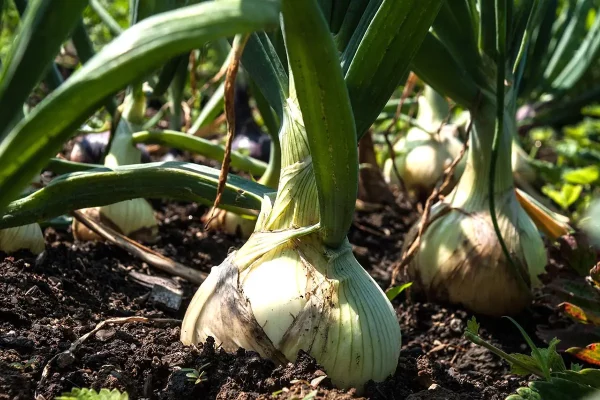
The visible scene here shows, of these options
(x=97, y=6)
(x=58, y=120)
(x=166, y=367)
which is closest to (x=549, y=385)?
(x=166, y=367)

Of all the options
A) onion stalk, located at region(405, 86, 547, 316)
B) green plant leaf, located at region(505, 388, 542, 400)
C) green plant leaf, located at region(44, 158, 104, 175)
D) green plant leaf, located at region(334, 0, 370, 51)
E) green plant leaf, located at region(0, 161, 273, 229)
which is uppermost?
green plant leaf, located at region(334, 0, 370, 51)

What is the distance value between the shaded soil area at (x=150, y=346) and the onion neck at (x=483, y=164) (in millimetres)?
240

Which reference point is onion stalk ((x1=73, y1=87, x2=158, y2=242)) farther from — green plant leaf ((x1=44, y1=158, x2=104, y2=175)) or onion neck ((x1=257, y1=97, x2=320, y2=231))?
onion neck ((x1=257, y1=97, x2=320, y2=231))

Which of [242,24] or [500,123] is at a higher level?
[242,24]

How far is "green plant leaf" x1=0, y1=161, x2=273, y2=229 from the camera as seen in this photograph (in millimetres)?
1188

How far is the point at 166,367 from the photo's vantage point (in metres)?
1.06

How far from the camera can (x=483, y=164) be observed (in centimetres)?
164

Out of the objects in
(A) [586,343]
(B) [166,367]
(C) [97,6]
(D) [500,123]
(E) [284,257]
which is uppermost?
(C) [97,6]

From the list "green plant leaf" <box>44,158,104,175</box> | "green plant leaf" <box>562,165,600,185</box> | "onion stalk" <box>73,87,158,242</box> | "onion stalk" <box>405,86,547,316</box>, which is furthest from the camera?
"green plant leaf" <box>562,165,600,185</box>

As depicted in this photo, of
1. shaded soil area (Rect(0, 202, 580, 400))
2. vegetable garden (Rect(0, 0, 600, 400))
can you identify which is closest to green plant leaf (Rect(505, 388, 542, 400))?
vegetable garden (Rect(0, 0, 600, 400))

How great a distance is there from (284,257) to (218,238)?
82 cm

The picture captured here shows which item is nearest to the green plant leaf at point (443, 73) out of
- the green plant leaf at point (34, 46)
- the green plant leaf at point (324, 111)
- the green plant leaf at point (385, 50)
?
the green plant leaf at point (385, 50)

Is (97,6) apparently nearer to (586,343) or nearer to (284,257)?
(284,257)

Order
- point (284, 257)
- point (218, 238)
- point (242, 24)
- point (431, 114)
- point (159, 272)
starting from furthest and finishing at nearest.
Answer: point (431, 114) → point (218, 238) → point (159, 272) → point (284, 257) → point (242, 24)
